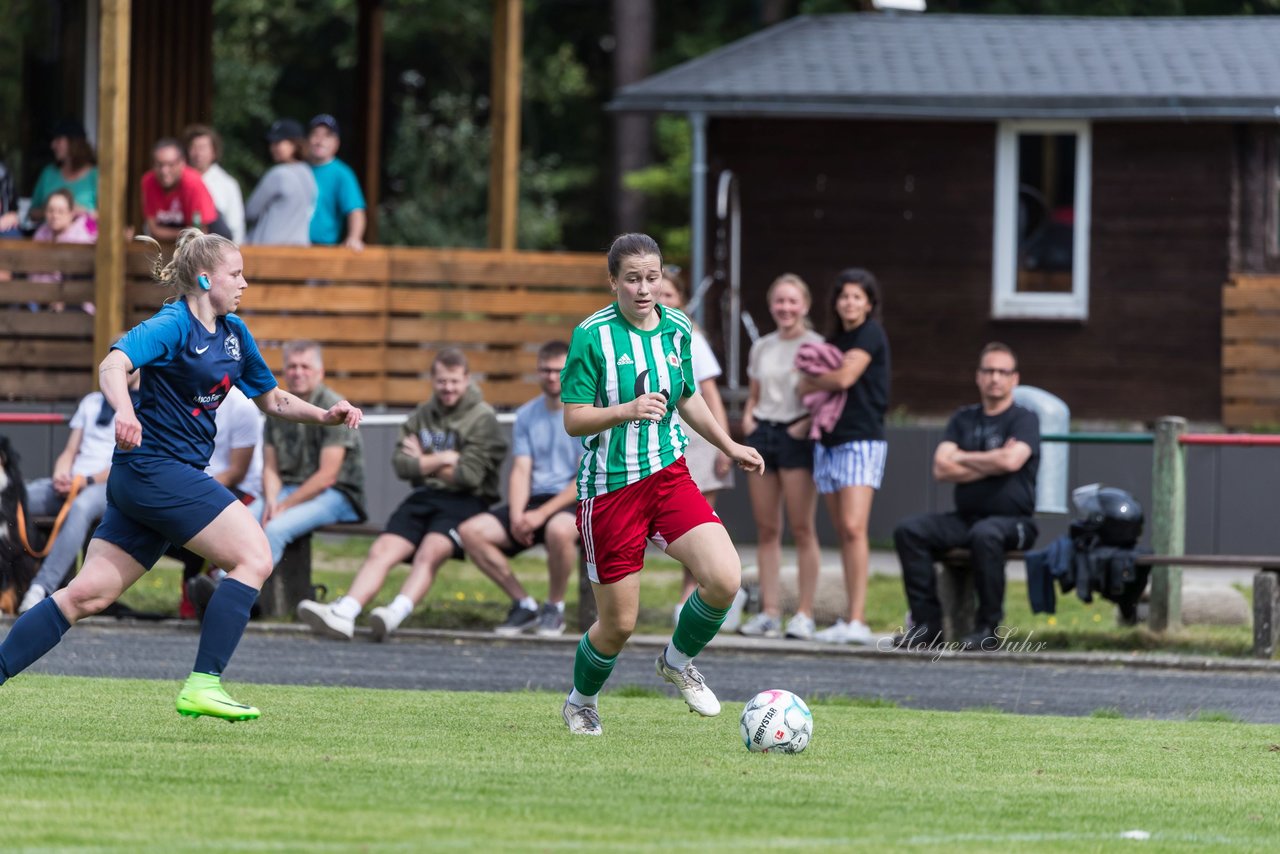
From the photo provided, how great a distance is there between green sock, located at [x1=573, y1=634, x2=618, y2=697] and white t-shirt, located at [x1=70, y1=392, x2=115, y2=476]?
6.28 m

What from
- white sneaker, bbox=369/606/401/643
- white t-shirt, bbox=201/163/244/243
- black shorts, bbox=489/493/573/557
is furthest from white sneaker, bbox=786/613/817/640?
white t-shirt, bbox=201/163/244/243

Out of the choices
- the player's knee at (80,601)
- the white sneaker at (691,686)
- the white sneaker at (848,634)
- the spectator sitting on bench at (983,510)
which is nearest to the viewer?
the player's knee at (80,601)

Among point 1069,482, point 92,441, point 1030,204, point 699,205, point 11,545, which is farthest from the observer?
point 1030,204

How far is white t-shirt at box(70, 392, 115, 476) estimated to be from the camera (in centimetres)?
1382

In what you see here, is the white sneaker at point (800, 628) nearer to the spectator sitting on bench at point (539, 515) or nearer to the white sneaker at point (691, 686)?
the spectator sitting on bench at point (539, 515)

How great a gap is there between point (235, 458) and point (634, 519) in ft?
19.1

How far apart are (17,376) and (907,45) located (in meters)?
9.50

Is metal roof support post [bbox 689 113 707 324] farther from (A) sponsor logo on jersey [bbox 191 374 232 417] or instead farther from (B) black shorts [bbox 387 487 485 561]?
(A) sponsor logo on jersey [bbox 191 374 232 417]

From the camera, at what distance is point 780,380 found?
13.3m

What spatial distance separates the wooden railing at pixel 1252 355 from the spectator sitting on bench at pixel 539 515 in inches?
350

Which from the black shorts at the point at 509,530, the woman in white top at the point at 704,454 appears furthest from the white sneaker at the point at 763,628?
the black shorts at the point at 509,530

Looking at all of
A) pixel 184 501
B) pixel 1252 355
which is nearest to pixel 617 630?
pixel 184 501

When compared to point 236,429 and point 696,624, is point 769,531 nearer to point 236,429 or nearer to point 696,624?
point 236,429

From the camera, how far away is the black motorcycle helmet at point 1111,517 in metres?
12.7
